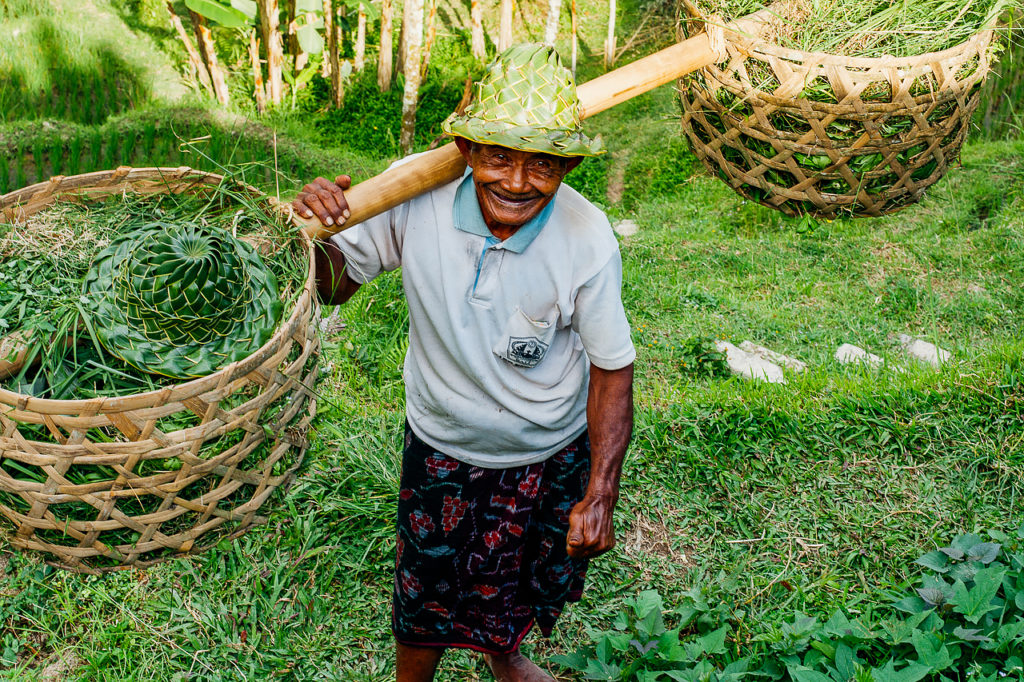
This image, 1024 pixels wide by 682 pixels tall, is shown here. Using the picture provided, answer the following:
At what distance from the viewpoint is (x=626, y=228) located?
578 centimetres

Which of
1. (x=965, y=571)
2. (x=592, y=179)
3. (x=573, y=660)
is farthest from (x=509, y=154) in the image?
(x=592, y=179)

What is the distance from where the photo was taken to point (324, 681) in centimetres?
244

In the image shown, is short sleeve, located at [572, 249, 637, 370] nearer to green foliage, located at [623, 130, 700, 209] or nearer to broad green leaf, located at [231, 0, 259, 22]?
broad green leaf, located at [231, 0, 259, 22]

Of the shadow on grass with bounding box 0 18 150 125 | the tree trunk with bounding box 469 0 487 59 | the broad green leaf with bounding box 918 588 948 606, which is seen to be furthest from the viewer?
the tree trunk with bounding box 469 0 487 59

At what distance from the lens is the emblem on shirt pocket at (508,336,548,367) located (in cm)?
189

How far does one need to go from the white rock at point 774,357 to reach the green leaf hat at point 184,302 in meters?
2.52

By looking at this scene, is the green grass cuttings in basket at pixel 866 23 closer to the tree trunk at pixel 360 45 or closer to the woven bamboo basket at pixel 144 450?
the woven bamboo basket at pixel 144 450

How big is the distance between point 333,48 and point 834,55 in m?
5.10

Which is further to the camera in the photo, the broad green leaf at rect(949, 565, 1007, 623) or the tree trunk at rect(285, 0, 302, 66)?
the tree trunk at rect(285, 0, 302, 66)

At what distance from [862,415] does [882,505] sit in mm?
366

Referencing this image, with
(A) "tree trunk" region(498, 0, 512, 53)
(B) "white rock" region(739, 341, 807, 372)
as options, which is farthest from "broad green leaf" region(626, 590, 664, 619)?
(A) "tree trunk" region(498, 0, 512, 53)

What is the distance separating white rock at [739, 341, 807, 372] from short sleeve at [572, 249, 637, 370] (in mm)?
2023

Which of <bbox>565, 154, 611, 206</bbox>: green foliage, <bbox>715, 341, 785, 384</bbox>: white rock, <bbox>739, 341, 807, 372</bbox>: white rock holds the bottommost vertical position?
<bbox>565, 154, 611, 206</bbox>: green foliage

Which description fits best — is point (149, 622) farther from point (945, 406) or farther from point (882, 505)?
point (945, 406)
